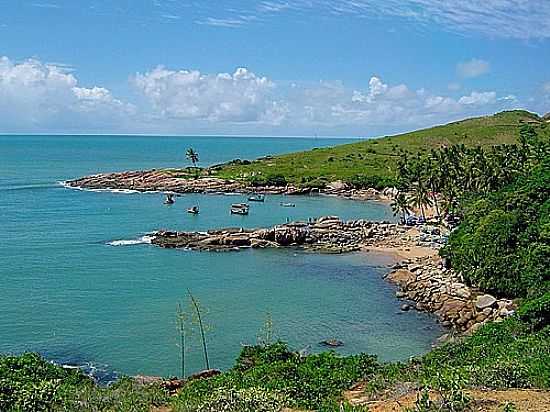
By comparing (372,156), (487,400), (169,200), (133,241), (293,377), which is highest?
(372,156)

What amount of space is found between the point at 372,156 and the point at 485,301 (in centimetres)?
10493

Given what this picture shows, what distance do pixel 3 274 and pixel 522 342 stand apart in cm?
4691

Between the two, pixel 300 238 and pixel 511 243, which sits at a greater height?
pixel 511 243

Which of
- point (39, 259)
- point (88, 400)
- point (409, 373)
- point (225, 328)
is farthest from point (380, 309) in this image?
point (39, 259)

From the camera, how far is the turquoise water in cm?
4022

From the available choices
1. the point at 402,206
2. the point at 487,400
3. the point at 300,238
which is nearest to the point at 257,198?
the point at 402,206

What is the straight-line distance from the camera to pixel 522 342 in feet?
84.9

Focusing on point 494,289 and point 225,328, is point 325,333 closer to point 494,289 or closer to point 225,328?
point 225,328

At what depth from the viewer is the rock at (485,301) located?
1696 inches

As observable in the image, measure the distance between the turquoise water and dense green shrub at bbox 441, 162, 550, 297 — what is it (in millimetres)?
5887

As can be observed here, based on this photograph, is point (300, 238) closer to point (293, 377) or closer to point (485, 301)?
point (485, 301)

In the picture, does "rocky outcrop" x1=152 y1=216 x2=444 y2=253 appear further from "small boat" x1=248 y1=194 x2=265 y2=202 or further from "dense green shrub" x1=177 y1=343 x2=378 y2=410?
"dense green shrub" x1=177 y1=343 x2=378 y2=410

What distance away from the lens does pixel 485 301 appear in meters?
43.5

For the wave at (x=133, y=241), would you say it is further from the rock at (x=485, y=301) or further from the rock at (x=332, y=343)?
the rock at (x=485, y=301)
